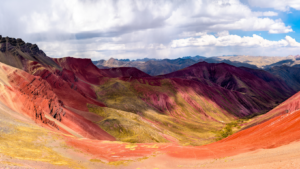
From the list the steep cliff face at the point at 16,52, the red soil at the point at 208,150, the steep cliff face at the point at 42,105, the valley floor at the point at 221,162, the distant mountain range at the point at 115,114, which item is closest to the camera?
the valley floor at the point at 221,162

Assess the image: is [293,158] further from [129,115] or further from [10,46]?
[10,46]

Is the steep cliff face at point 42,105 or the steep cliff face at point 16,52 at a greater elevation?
the steep cliff face at point 16,52

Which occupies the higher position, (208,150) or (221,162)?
(221,162)

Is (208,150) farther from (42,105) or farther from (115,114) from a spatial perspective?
(115,114)

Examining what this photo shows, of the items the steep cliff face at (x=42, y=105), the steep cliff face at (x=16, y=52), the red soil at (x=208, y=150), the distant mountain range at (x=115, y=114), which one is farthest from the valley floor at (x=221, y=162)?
the steep cliff face at (x=16, y=52)

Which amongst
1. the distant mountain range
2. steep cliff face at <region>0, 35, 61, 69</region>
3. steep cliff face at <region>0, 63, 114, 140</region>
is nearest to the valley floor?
the distant mountain range

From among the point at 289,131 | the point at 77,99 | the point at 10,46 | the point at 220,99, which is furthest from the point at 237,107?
the point at 10,46

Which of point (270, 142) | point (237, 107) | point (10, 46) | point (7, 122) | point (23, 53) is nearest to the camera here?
point (270, 142)

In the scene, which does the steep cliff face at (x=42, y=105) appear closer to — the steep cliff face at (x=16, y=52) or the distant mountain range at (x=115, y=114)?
the distant mountain range at (x=115, y=114)

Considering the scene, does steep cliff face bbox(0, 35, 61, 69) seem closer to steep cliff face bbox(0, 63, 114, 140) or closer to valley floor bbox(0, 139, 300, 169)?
steep cliff face bbox(0, 63, 114, 140)

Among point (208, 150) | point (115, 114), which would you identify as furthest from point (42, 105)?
point (208, 150)

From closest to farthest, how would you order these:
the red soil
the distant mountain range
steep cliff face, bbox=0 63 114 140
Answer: the red soil, the distant mountain range, steep cliff face, bbox=0 63 114 140
